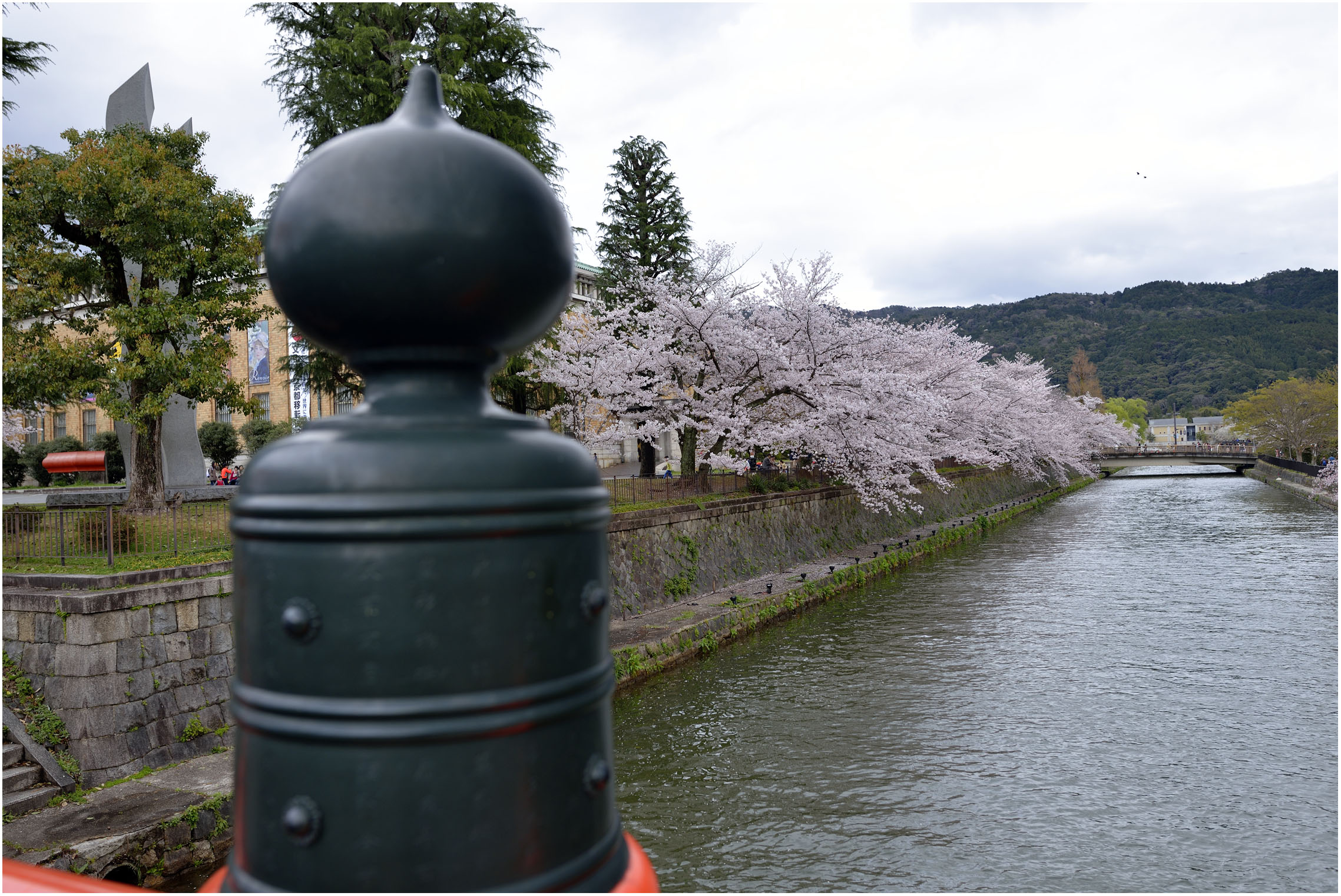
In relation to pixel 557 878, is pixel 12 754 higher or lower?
lower

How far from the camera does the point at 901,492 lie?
26.7 m

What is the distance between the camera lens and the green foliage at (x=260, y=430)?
37938mm

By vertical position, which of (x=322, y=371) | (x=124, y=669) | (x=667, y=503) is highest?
(x=322, y=371)

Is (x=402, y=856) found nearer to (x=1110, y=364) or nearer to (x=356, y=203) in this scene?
(x=356, y=203)

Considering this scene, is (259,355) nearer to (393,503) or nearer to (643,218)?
(643,218)

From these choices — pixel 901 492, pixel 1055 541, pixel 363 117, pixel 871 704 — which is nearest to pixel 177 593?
pixel 871 704

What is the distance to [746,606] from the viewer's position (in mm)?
14641

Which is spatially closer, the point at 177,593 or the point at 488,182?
the point at 488,182

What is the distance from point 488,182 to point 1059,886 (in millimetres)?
6918

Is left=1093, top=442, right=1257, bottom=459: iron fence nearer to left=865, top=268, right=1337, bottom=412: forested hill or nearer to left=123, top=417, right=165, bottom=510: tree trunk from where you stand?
left=865, top=268, right=1337, bottom=412: forested hill

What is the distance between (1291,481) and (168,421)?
5059 centimetres

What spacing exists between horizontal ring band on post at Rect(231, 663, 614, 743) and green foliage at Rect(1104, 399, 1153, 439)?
354 ft

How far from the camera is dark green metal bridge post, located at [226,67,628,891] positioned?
1.06 m

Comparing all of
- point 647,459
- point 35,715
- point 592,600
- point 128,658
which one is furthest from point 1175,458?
point 592,600
